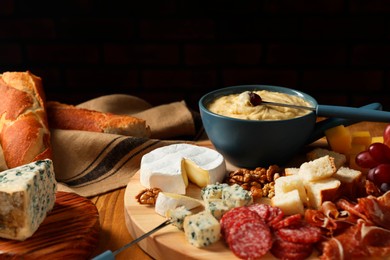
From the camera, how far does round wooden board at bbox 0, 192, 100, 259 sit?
114 cm

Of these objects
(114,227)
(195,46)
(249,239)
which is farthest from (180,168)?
(195,46)

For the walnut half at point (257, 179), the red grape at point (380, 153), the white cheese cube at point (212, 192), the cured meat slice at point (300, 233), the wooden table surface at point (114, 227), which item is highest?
the red grape at point (380, 153)

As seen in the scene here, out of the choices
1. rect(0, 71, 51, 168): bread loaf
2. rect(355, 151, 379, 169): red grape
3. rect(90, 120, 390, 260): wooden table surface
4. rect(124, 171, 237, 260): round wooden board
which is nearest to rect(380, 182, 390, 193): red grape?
rect(355, 151, 379, 169): red grape

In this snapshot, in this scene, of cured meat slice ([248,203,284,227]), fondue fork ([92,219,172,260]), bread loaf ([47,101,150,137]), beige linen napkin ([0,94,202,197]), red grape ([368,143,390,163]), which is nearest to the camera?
fondue fork ([92,219,172,260])

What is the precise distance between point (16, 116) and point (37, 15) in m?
1.00

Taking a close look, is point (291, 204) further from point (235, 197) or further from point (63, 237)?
point (63, 237)

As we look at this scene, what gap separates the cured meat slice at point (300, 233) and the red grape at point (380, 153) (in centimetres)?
38

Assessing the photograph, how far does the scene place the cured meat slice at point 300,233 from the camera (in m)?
1.12

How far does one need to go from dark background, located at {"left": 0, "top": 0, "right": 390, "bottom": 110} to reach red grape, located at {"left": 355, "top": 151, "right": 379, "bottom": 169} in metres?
1.11

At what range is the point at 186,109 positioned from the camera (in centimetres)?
201

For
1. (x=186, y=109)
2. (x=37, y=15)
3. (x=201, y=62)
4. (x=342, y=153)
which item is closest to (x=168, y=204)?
(x=342, y=153)

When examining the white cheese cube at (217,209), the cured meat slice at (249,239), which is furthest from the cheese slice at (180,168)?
the cured meat slice at (249,239)

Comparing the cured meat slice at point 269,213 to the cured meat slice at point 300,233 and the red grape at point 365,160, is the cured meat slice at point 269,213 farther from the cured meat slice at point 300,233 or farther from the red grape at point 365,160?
the red grape at point 365,160

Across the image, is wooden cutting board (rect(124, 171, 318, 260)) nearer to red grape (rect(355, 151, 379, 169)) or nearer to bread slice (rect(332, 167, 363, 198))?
bread slice (rect(332, 167, 363, 198))
